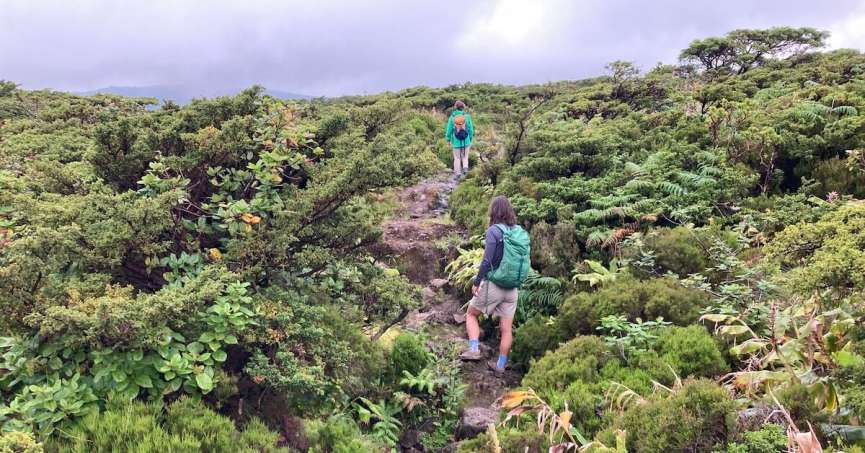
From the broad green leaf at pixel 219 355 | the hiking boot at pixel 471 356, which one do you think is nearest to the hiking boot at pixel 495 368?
the hiking boot at pixel 471 356

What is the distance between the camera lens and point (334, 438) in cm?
402

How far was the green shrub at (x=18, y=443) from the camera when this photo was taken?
2.61 metres

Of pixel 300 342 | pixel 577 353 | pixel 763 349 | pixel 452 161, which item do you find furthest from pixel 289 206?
pixel 452 161

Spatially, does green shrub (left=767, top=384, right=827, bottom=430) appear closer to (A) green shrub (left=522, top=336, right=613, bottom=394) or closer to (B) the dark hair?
(A) green shrub (left=522, top=336, right=613, bottom=394)

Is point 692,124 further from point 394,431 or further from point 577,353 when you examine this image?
point 394,431

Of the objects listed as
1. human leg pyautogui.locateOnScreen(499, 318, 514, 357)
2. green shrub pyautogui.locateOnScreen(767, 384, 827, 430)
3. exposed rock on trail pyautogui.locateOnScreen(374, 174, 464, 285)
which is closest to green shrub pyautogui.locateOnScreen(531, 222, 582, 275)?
human leg pyautogui.locateOnScreen(499, 318, 514, 357)

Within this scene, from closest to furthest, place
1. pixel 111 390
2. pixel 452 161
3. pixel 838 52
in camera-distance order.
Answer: pixel 111 390, pixel 452 161, pixel 838 52

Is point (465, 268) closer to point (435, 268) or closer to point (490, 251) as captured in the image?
point (435, 268)

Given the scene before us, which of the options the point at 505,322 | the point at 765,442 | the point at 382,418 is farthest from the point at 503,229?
the point at 765,442

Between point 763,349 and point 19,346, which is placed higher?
point 19,346

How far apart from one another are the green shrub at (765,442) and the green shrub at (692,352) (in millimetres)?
1499

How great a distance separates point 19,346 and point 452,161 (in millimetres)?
12681

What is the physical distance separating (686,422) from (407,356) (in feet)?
10.2

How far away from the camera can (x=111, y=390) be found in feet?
10.6
